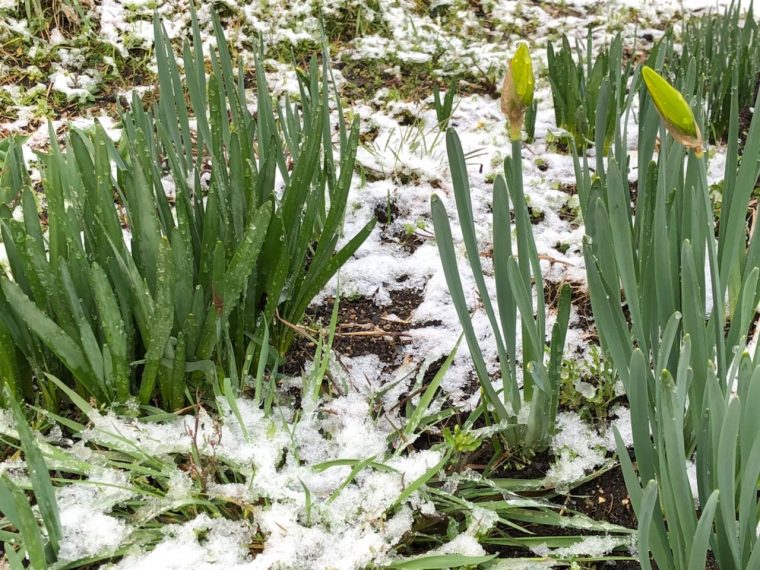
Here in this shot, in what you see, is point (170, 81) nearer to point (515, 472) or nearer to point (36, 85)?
point (515, 472)

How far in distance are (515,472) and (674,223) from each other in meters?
0.52

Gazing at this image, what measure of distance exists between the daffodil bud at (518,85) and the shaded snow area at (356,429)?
557 mm

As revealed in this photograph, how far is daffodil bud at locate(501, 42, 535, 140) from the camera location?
0.85 metres

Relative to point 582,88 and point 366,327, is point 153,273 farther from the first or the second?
point 582,88

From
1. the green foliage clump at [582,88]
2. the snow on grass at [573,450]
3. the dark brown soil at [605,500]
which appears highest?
the green foliage clump at [582,88]

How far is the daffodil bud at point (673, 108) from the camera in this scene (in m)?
0.76

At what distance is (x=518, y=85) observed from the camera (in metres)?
0.87

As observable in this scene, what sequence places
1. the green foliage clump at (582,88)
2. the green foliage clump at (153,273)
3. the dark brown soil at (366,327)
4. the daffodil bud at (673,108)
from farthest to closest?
the green foliage clump at (582,88), the dark brown soil at (366,327), the green foliage clump at (153,273), the daffodil bud at (673,108)

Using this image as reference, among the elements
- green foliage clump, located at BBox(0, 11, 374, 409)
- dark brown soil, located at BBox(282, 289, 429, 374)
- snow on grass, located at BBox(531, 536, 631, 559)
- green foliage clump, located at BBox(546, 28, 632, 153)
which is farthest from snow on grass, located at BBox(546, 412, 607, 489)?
green foliage clump, located at BBox(546, 28, 632, 153)

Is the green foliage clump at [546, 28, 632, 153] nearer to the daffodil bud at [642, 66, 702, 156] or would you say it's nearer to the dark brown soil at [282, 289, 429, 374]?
the dark brown soil at [282, 289, 429, 374]

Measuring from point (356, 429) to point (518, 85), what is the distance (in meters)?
0.71

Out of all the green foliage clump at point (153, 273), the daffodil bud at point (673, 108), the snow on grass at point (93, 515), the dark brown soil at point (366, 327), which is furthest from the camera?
the dark brown soil at point (366, 327)

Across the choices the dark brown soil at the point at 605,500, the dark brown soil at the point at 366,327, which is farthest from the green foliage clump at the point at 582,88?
the dark brown soil at the point at 605,500

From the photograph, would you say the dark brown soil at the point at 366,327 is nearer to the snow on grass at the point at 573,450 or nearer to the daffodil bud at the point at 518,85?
the snow on grass at the point at 573,450
